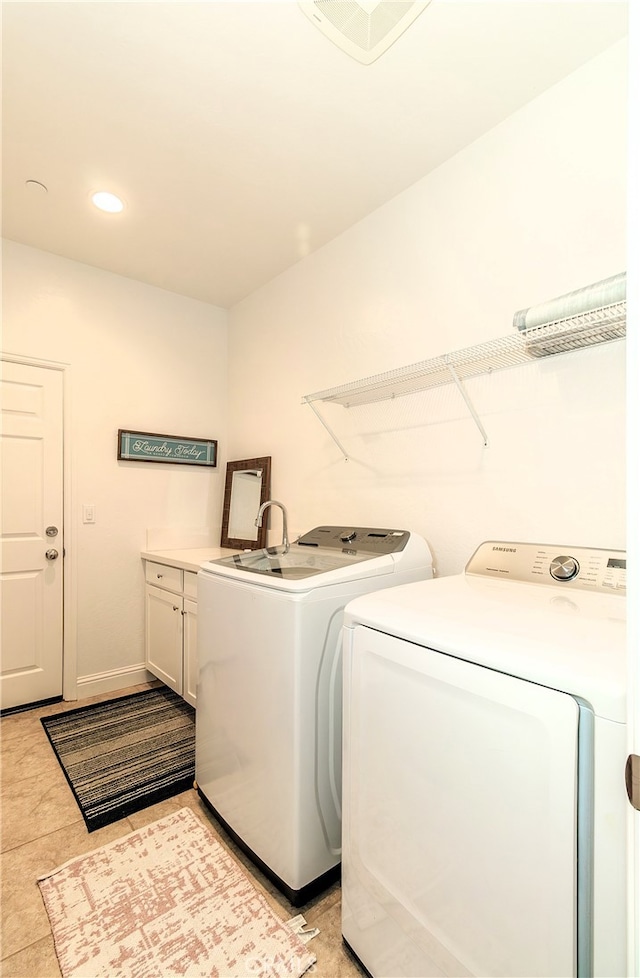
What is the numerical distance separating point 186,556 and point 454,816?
215cm

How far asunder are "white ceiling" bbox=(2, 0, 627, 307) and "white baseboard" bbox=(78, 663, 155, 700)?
2595mm

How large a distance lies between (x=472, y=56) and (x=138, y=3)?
102cm

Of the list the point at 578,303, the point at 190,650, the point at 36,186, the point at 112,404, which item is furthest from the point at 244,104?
the point at 190,650

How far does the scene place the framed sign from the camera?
115 inches

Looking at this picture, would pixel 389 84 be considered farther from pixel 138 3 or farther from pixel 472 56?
pixel 138 3

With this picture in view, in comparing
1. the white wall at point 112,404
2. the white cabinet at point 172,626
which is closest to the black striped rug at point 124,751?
the white cabinet at point 172,626

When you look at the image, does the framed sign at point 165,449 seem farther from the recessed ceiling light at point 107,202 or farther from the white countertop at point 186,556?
the recessed ceiling light at point 107,202

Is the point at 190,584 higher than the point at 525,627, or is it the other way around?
the point at 525,627

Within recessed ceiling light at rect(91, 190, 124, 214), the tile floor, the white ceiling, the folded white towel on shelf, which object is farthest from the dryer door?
recessed ceiling light at rect(91, 190, 124, 214)

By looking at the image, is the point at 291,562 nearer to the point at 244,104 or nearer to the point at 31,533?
the point at 244,104

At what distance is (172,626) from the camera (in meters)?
2.58

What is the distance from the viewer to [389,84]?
1533 millimetres

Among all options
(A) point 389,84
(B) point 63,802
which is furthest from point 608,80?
(B) point 63,802

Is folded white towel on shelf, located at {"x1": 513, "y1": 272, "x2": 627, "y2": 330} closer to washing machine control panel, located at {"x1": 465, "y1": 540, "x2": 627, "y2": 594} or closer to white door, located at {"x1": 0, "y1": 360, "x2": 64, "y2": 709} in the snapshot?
washing machine control panel, located at {"x1": 465, "y1": 540, "x2": 627, "y2": 594}
